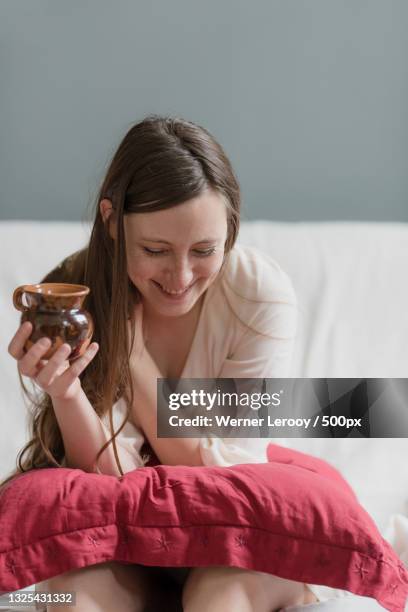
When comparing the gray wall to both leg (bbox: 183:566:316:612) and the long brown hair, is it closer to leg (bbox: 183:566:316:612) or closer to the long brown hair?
the long brown hair

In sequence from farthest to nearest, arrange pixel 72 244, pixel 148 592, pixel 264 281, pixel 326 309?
pixel 72 244 < pixel 326 309 < pixel 264 281 < pixel 148 592

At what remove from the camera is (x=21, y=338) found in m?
1.06

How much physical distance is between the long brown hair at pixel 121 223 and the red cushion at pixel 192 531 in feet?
0.44

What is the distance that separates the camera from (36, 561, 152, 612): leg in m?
1.04

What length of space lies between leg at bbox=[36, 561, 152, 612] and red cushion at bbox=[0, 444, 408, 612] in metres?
0.02

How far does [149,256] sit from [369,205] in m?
1.58

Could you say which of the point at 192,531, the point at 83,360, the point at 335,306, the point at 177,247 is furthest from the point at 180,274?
the point at 335,306

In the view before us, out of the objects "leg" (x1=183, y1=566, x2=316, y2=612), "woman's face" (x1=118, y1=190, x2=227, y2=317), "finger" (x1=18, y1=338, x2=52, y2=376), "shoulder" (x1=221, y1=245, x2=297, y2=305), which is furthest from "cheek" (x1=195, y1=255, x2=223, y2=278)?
"leg" (x1=183, y1=566, x2=316, y2=612)

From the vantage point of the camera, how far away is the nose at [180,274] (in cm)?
118

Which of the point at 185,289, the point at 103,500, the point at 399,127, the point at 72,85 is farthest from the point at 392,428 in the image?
the point at 72,85

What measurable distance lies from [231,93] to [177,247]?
1.48 metres

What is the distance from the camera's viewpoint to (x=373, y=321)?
6.34 feet

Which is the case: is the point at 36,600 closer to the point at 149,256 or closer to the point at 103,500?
the point at 103,500

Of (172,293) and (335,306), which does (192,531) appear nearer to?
(172,293)
